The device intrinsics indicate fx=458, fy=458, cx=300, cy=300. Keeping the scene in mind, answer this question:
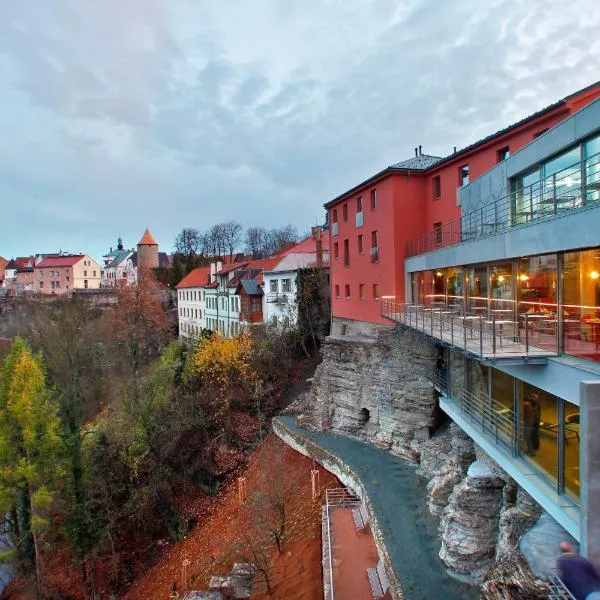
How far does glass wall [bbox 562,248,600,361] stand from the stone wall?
3.90 metres

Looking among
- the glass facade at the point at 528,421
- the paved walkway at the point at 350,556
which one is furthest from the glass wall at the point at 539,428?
the paved walkway at the point at 350,556

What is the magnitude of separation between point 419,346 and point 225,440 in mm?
13356

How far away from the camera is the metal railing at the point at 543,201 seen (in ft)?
28.0

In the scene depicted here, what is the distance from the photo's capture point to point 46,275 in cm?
8956

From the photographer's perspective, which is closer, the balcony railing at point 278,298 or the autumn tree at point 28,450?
the autumn tree at point 28,450

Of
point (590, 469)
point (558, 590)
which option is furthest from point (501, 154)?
point (558, 590)

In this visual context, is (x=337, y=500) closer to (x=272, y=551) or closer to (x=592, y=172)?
(x=272, y=551)

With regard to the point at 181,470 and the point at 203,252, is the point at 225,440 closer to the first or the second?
the point at 181,470

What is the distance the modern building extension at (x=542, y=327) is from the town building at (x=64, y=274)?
87810 millimetres

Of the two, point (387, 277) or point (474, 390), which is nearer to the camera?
point (474, 390)

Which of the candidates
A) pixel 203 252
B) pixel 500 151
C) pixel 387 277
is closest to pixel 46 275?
pixel 203 252

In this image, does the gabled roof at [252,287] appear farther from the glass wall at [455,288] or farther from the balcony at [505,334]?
the balcony at [505,334]

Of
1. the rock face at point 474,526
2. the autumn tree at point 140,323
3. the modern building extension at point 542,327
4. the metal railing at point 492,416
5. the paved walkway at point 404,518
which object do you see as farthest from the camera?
the autumn tree at point 140,323

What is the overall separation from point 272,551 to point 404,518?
5.96 metres
